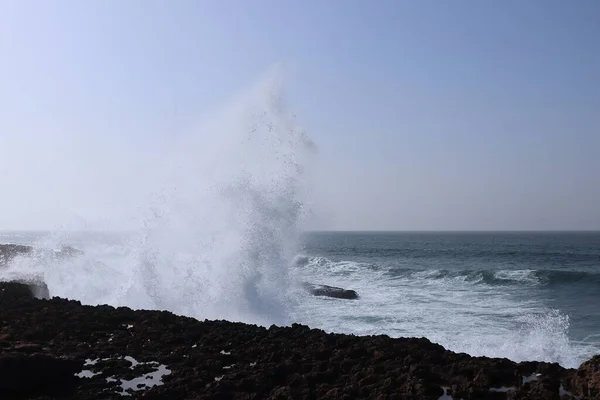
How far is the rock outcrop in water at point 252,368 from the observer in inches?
336

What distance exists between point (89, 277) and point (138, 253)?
3682 mm

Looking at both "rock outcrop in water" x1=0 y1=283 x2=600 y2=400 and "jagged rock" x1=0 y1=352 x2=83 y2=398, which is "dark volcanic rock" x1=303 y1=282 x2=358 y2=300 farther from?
"jagged rock" x1=0 y1=352 x2=83 y2=398

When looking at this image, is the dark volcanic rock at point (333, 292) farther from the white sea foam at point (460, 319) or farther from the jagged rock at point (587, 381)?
the jagged rock at point (587, 381)

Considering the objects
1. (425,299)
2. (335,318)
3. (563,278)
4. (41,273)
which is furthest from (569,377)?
(563,278)

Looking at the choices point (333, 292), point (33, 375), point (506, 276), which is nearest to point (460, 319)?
point (333, 292)

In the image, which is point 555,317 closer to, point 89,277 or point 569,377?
point 569,377

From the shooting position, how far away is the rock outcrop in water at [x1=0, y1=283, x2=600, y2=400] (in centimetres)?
855

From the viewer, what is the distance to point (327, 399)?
27.0ft

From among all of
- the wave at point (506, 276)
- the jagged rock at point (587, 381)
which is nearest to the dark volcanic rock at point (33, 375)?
the jagged rock at point (587, 381)

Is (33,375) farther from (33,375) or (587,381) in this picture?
(587,381)

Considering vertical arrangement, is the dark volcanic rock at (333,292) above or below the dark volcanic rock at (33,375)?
below

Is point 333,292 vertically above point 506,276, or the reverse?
point 333,292

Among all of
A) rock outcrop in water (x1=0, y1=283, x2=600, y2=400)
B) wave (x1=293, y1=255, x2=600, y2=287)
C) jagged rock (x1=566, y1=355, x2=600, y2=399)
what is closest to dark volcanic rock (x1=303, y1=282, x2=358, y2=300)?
wave (x1=293, y1=255, x2=600, y2=287)

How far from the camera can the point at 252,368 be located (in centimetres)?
995
